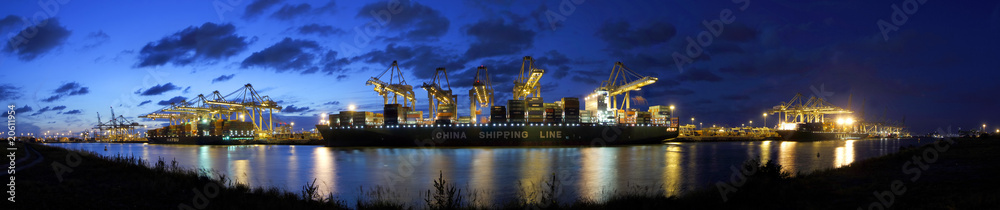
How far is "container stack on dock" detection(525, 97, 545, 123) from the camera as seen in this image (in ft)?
221

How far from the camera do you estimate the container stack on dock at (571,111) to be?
68.6 metres

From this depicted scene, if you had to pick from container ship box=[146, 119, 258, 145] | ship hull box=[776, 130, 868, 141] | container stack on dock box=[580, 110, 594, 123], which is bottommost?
ship hull box=[776, 130, 868, 141]

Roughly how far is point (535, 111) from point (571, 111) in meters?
5.25

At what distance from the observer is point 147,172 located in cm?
1415

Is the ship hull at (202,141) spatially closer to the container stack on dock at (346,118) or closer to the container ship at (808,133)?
the container stack on dock at (346,118)

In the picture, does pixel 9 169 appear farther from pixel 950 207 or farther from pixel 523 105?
pixel 523 105

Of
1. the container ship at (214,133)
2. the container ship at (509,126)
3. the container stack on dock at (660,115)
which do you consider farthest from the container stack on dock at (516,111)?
the container ship at (214,133)

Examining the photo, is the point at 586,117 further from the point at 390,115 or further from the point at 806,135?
the point at 806,135

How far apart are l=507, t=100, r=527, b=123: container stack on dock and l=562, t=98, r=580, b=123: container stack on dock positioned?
6.31 metres

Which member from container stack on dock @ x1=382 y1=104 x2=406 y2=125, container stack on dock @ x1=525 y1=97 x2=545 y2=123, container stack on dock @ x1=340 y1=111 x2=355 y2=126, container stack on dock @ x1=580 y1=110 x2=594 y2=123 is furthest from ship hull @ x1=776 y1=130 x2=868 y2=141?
container stack on dock @ x1=340 y1=111 x2=355 y2=126

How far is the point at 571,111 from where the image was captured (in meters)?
68.8

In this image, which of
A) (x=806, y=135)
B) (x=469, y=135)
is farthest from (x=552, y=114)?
(x=806, y=135)

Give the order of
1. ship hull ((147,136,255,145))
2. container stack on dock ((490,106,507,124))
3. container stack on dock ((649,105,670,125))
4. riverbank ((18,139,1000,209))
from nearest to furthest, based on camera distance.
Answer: riverbank ((18,139,1000,209)) → container stack on dock ((490,106,507,124)) → container stack on dock ((649,105,670,125)) → ship hull ((147,136,255,145))

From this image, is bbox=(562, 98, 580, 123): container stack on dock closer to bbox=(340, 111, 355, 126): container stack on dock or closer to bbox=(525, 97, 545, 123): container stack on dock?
bbox=(525, 97, 545, 123): container stack on dock
